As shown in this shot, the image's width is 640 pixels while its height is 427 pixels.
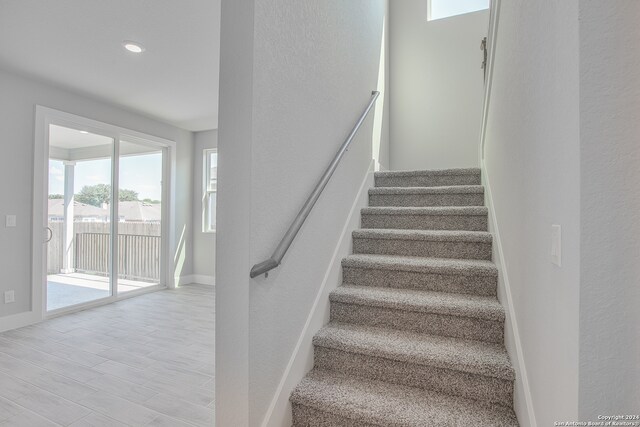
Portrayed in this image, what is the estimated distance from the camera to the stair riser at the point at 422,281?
5.97 ft

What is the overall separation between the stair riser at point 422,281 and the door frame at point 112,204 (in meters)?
3.48

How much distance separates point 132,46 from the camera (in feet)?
9.05

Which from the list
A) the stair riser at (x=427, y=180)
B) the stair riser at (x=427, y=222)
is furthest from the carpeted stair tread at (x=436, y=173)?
the stair riser at (x=427, y=222)

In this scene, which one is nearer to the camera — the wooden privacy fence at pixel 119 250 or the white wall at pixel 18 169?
the white wall at pixel 18 169

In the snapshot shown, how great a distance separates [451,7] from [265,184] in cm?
412

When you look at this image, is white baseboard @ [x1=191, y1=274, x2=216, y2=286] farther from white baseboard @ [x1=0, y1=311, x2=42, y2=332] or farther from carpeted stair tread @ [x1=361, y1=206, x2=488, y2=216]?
carpeted stair tread @ [x1=361, y1=206, x2=488, y2=216]

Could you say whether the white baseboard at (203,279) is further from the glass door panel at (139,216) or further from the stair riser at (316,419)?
the stair riser at (316,419)

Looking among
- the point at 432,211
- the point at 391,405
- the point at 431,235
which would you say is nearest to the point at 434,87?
the point at 432,211

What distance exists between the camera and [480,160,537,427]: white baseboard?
3.78 ft

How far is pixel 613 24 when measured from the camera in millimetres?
673

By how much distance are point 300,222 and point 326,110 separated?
815 mm

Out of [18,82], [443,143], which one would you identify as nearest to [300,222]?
[443,143]

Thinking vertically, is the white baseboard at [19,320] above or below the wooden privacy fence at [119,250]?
below

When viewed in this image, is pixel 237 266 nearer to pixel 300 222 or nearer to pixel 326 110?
pixel 300 222
